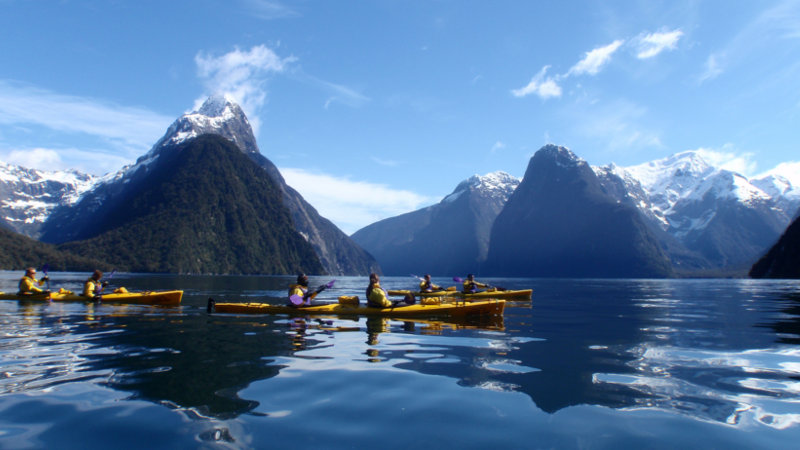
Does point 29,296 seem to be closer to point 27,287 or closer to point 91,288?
point 27,287

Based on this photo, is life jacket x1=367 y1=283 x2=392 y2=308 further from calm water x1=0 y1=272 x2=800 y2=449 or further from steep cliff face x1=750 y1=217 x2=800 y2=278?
steep cliff face x1=750 y1=217 x2=800 y2=278

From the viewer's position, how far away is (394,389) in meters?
8.81

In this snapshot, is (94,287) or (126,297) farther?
(126,297)

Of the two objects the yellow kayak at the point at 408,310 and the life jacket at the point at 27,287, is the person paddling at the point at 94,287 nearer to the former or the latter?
the life jacket at the point at 27,287

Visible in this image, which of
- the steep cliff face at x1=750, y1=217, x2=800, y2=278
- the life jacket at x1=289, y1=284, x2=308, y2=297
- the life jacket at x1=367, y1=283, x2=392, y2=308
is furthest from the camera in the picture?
the steep cliff face at x1=750, y1=217, x2=800, y2=278

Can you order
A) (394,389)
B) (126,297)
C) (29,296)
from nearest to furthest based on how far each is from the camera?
(394,389) < (29,296) < (126,297)

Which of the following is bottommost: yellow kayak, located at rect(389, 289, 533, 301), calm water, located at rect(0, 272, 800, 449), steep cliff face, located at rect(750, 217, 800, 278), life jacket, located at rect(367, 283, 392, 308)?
calm water, located at rect(0, 272, 800, 449)

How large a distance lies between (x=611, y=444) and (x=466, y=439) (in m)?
1.85

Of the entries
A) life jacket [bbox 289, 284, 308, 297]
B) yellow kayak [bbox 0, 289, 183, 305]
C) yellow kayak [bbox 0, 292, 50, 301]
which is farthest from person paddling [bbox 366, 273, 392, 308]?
yellow kayak [bbox 0, 292, 50, 301]

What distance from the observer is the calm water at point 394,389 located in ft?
21.1

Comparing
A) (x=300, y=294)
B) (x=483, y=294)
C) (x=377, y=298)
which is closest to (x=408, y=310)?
(x=377, y=298)

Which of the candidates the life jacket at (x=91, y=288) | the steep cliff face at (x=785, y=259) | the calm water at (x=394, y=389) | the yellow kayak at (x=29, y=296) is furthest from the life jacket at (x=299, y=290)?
the steep cliff face at (x=785, y=259)

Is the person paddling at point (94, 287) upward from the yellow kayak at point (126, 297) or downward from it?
upward

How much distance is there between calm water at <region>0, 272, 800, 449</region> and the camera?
6.44 m
